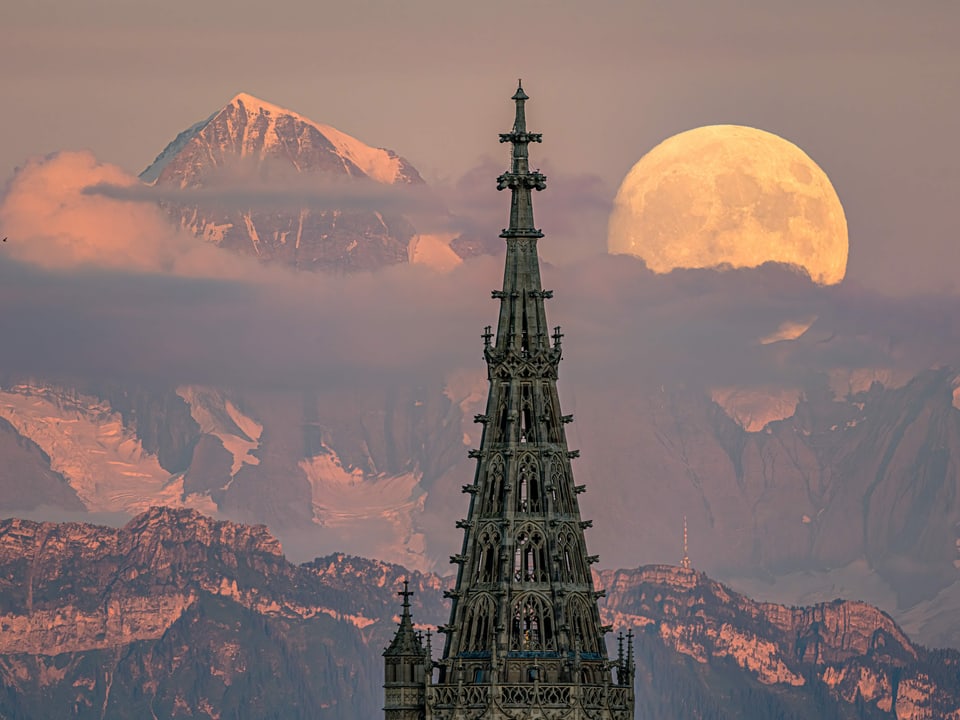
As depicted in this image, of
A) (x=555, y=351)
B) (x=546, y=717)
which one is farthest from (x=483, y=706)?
(x=555, y=351)

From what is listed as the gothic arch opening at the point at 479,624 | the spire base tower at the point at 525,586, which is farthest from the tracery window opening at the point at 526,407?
the gothic arch opening at the point at 479,624

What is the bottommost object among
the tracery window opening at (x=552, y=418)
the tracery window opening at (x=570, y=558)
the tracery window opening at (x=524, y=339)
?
the tracery window opening at (x=570, y=558)

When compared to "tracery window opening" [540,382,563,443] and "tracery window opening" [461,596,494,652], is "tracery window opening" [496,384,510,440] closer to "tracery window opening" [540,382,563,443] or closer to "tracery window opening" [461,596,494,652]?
"tracery window opening" [540,382,563,443]

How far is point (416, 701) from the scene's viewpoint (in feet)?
600

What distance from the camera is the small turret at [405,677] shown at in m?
183

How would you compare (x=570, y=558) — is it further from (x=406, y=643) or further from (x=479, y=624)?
(x=406, y=643)

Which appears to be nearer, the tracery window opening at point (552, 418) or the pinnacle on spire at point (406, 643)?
the tracery window opening at point (552, 418)

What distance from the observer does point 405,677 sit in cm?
18375

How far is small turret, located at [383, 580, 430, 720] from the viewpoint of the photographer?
182875 mm

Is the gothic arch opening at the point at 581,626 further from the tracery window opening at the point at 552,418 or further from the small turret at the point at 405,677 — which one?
the tracery window opening at the point at 552,418

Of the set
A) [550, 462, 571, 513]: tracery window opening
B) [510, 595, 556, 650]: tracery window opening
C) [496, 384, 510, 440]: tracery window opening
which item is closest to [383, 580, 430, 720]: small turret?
[510, 595, 556, 650]: tracery window opening

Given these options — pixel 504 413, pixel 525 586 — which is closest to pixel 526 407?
pixel 504 413

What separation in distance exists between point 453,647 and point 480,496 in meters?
6.98

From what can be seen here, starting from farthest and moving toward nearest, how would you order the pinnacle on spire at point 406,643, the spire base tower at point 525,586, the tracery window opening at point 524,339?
the tracery window opening at point 524,339 < the pinnacle on spire at point 406,643 < the spire base tower at point 525,586
